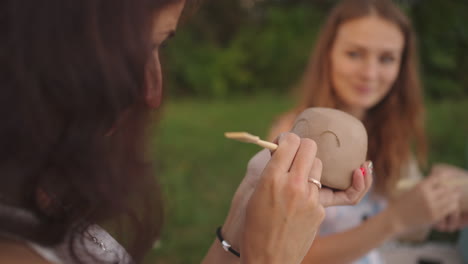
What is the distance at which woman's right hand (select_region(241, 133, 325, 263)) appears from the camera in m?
0.83

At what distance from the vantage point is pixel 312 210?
2.81 feet

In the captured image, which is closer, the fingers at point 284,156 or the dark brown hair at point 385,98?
the fingers at point 284,156

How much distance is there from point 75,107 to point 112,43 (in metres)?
0.11

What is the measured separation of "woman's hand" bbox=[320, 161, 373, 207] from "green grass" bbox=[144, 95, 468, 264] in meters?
1.01

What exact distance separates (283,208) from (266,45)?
26.8 feet

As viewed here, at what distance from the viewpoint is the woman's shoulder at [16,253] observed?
2.07ft

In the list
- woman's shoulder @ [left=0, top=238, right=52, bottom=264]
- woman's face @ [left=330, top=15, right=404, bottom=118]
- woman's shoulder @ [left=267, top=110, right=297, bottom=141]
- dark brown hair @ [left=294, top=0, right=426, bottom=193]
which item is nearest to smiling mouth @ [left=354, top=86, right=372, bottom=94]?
woman's face @ [left=330, top=15, right=404, bottom=118]

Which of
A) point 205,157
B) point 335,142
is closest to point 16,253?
point 335,142

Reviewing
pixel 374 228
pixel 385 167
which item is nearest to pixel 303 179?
pixel 374 228

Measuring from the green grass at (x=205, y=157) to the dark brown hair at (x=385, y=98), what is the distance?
32.8 inches

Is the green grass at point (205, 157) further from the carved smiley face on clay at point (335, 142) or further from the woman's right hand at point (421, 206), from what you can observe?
the woman's right hand at point (421, 206)

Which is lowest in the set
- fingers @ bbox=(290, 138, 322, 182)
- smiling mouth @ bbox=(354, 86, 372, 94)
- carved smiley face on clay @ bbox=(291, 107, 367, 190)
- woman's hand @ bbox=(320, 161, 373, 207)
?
smiling mouth @ bbox=(354, 86, 372, 94)

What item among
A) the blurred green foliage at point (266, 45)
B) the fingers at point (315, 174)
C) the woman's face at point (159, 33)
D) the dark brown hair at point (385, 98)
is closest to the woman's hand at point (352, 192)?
the fingers at point (315, 174)

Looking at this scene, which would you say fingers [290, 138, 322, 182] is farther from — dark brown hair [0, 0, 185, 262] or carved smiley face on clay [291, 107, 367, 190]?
dark brown hair [0, 0, 185, 262]
